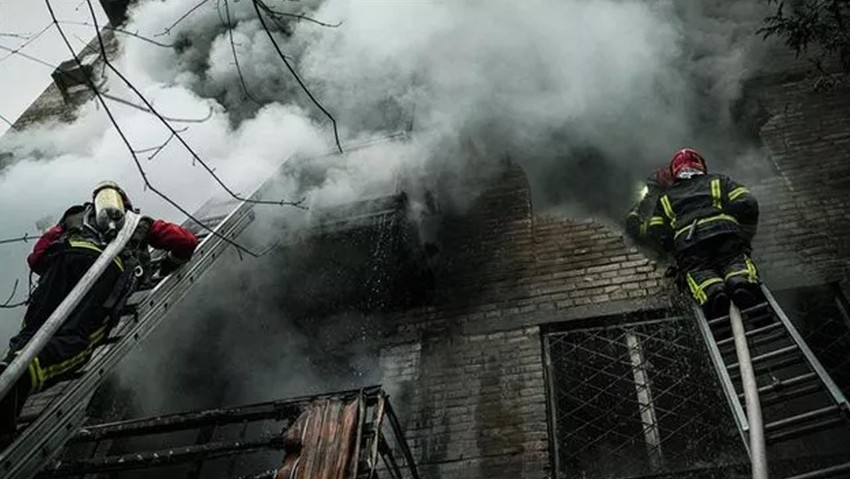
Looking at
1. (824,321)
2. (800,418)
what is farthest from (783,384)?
(824,321)

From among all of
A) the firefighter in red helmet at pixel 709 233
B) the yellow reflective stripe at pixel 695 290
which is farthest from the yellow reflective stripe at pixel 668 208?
the yellow reflective stripe at pixel 695 290

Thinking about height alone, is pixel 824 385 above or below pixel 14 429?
above

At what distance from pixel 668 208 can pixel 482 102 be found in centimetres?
319

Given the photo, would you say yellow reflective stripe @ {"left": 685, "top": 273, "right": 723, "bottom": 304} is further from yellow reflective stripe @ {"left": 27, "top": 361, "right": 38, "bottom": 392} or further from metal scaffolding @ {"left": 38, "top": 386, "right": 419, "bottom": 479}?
yellow reflective stripe @ {"left": 27, "top": 361, "right": 38, "bottom": 392}

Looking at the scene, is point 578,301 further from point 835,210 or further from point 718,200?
point 835,210

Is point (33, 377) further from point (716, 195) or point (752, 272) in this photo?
point (716, 195)

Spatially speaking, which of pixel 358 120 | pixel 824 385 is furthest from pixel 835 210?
pixel 358 120

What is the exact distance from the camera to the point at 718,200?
5.01m

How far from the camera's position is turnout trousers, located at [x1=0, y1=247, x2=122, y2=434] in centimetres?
360

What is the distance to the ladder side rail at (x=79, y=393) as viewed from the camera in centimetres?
351

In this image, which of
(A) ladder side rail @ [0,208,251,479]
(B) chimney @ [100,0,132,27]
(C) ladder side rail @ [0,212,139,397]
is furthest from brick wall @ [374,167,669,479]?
(B) chimney @ [100,0,132,27]

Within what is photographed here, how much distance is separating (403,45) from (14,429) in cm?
649

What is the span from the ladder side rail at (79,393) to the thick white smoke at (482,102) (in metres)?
1.63

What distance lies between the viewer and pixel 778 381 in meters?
3.63
